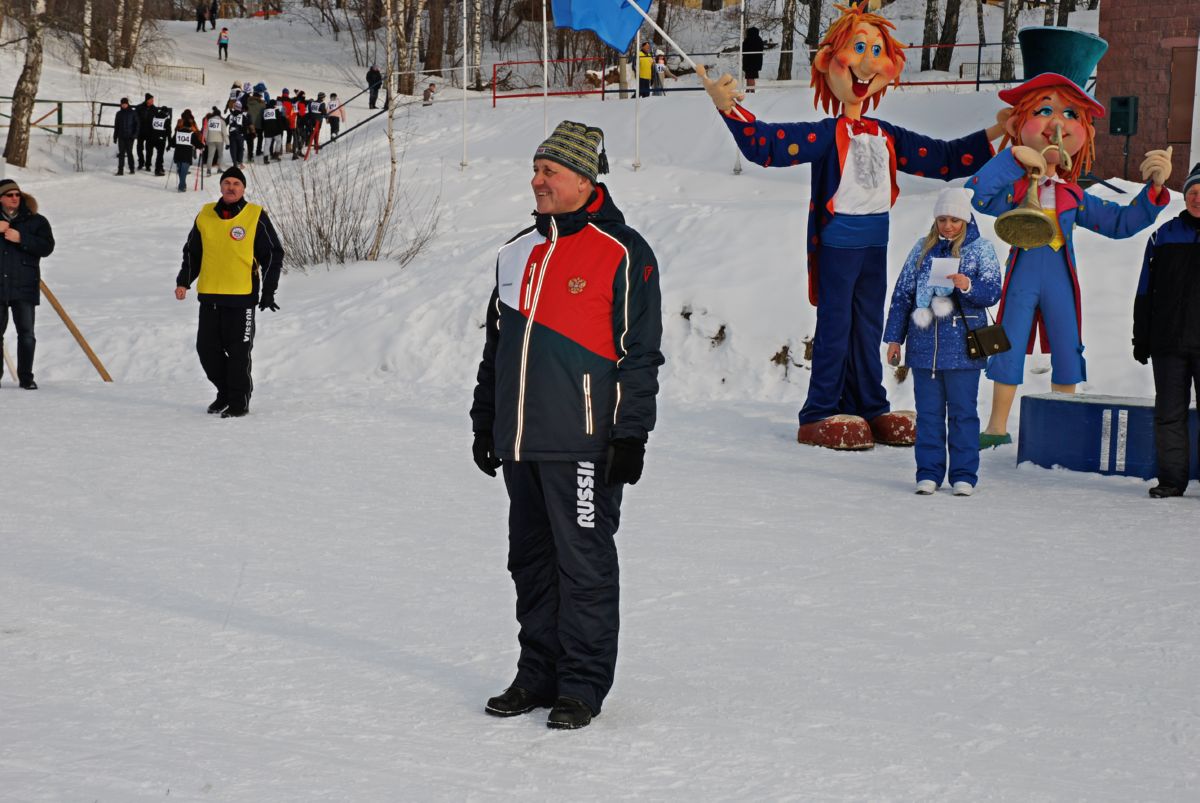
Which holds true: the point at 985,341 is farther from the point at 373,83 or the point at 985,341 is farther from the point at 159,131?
the point at 373,83

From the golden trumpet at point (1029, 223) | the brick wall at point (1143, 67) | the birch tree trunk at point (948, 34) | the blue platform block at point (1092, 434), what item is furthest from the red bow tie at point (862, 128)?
the birch tree trunk at point (948, 34)

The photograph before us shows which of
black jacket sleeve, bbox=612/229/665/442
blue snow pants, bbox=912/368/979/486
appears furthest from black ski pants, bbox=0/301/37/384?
black jacket sleeve, bbox=612/229/665/442

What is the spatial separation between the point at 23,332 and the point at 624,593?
23.6ft

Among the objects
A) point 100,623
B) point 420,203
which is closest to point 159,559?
point 100,623

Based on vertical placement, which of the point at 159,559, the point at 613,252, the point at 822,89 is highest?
the point at 822,89

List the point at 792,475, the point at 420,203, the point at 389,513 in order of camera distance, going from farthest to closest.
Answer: the point at 420,203 < the point at 792,475 < the point at 389,513

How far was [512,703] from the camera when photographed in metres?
4.04

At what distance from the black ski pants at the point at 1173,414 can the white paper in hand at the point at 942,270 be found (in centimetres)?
119

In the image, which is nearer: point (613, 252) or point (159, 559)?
point (613, 252)

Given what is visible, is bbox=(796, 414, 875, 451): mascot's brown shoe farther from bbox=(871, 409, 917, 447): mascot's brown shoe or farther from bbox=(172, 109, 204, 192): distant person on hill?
bbox=(172, 109, 204, 192): distant person on hill

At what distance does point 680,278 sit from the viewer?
464 inches

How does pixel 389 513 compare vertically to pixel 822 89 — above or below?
below

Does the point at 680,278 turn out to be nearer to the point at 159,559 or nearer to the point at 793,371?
the point at 793,371

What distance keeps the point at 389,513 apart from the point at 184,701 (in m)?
2.86
